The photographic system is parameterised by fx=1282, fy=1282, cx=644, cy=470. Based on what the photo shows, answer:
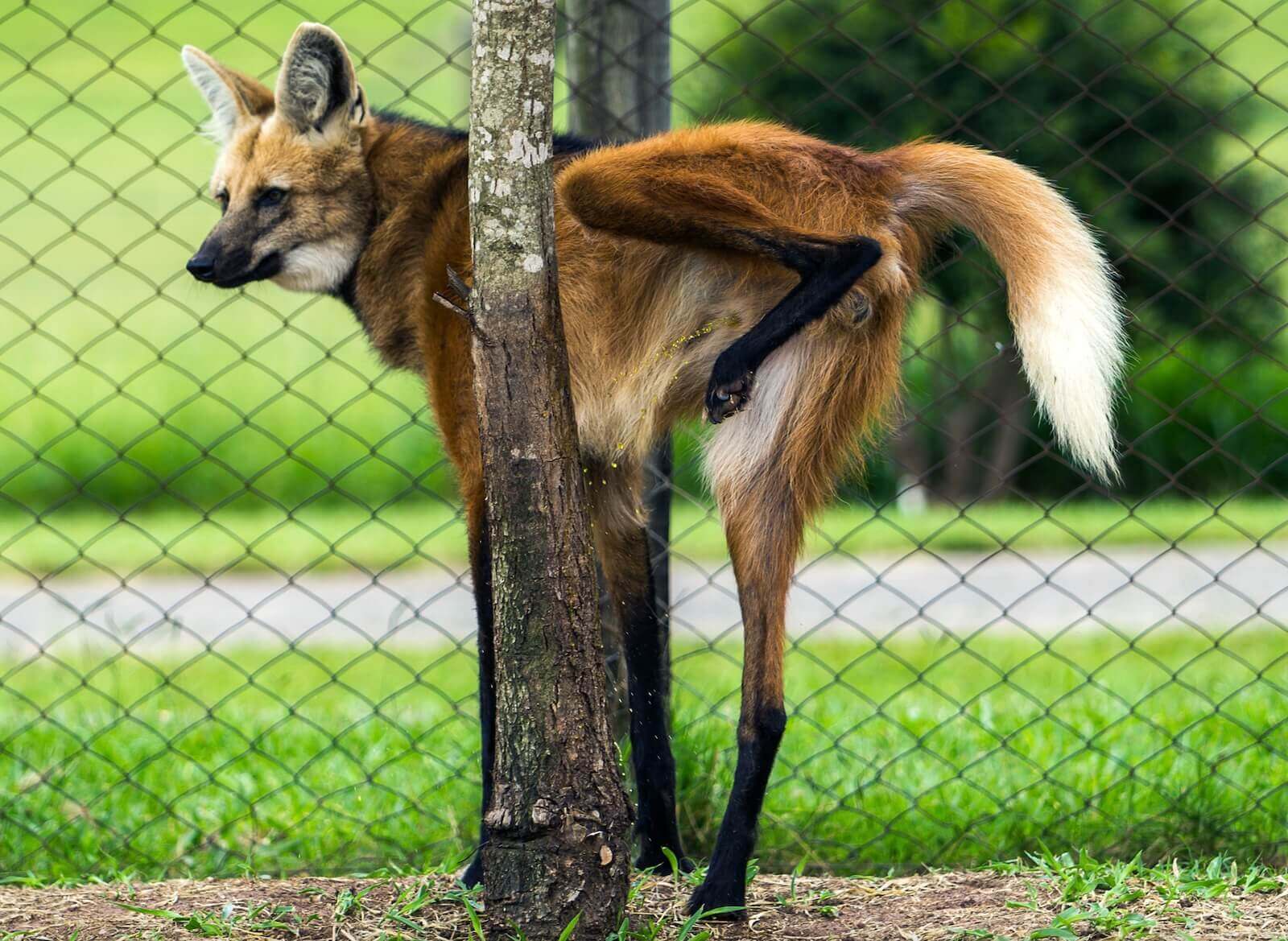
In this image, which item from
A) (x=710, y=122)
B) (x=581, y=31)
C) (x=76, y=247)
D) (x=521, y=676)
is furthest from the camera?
(x=76, y=247)

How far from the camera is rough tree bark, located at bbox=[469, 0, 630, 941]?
2104 millimetres

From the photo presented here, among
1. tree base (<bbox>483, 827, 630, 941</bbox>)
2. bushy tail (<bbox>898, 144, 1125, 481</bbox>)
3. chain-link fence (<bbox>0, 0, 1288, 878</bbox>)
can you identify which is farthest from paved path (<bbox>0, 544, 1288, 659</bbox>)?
tree base (<bbox>483, 827, 630, 941</bbox>)

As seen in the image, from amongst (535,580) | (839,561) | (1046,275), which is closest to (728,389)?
(535,580)

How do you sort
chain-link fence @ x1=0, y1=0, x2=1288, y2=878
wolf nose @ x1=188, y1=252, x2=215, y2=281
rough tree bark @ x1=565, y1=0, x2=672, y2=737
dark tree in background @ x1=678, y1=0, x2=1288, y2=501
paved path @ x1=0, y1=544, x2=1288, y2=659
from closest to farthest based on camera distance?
wolf nose @ x1=188, y1=252, x2=215, y2=281 → rough tree bark @ x1=565, y1=0, x2=672, y2=737 → chain-link fence @ x1=0, y1=0, x2=1288, y2=878 → dark tree in background @ x1=678, y1=0, x2=1288, y2=501 → paved path @ x1=0, y1=544, x2=1288, y2=659

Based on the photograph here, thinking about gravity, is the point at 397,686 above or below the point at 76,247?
below

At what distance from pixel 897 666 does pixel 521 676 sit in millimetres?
3613

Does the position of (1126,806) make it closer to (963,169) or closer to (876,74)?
(963,169)

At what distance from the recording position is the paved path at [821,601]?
6.07 m

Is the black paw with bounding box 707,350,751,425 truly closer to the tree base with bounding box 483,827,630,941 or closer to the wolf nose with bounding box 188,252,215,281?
the tree base with bounding box 483,827,630,941

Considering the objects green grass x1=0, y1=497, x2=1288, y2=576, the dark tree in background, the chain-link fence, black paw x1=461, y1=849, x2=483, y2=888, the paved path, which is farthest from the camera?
green grass x1=0, y1=497, x2=1288, y2=576

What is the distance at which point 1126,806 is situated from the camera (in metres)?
3.41

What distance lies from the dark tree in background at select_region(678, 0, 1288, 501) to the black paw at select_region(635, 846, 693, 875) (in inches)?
90.0

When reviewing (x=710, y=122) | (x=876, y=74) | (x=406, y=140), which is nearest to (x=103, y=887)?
(x=406, y=140)

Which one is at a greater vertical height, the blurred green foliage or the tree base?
the blurred green foliage
